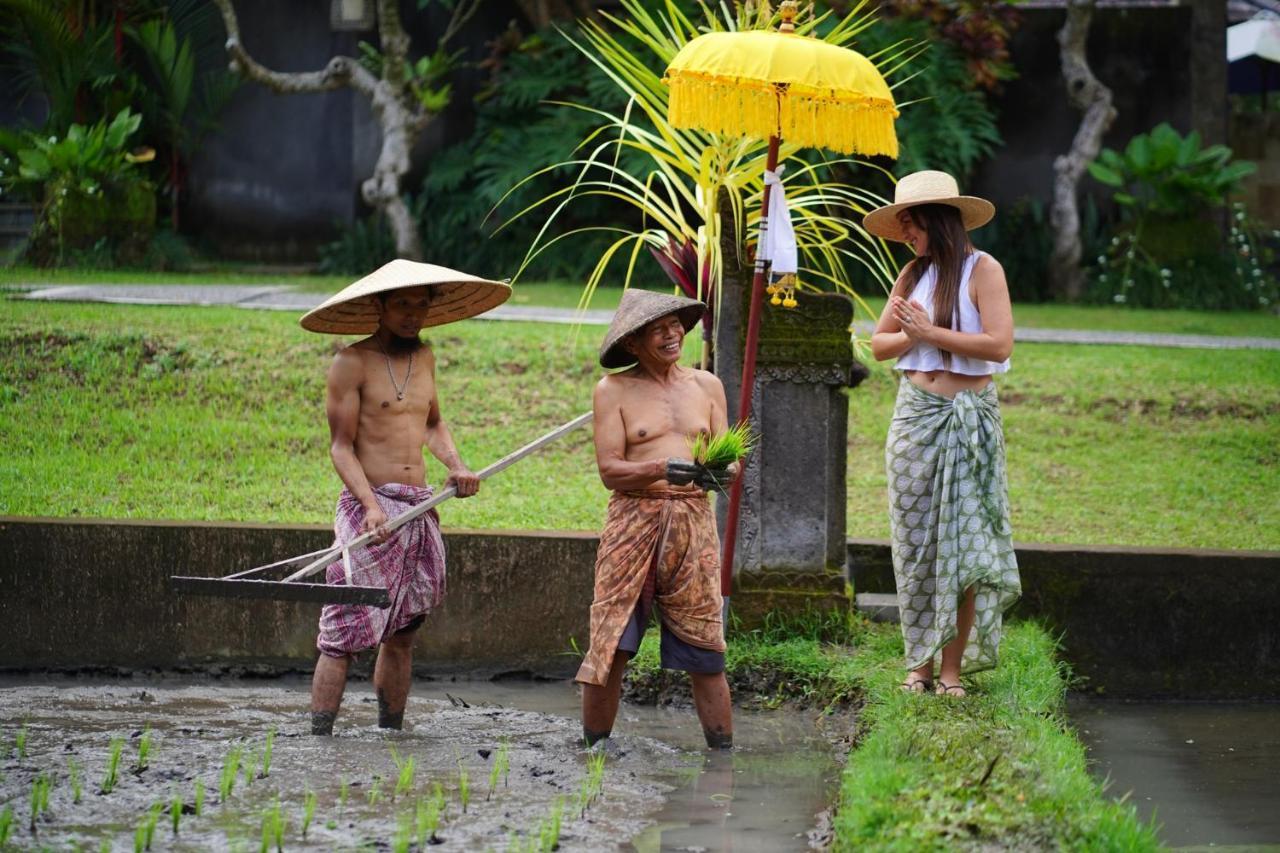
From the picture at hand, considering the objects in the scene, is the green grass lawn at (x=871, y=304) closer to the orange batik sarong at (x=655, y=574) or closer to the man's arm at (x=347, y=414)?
the man's arm at (x=347, y=414)

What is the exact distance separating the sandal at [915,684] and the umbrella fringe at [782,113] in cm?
199

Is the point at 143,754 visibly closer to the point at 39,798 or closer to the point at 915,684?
the point at 39,798

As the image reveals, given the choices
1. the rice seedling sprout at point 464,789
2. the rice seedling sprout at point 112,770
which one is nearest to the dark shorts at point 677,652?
the rice seedling sprout at point 464,789

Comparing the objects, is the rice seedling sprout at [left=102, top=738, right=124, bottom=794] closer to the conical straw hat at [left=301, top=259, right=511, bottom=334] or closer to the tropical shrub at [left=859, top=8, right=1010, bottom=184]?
the conical straw hat at [left=301, top=259, right=511, bottom=334]

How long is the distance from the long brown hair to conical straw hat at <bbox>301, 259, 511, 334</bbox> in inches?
61.4

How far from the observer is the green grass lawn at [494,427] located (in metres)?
8.91

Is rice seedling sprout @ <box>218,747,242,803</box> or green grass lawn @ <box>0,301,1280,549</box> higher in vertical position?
green grass lawn @ <box>0,301,1280,549</box>

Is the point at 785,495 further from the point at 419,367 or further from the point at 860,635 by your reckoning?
the point at 419,367

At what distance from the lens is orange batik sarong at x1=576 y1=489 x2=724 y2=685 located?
5.91 metres

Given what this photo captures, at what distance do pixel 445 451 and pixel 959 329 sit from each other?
76.1 inches

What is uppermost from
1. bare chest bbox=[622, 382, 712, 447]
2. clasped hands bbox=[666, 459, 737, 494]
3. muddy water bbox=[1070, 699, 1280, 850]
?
bare chest bbox=[622, 382, 712, 447]

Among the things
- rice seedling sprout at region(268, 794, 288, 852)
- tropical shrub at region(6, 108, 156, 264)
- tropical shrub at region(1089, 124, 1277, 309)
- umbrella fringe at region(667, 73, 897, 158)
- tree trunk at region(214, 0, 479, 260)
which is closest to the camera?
rice seedling sprout at region(268, 794, 288, 852)

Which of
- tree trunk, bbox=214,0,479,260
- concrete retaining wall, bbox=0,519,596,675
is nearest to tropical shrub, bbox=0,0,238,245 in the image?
tree trunk, bbox=214,0,479,260

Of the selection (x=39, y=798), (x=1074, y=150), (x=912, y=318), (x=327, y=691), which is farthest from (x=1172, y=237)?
(x=39, y=798)
